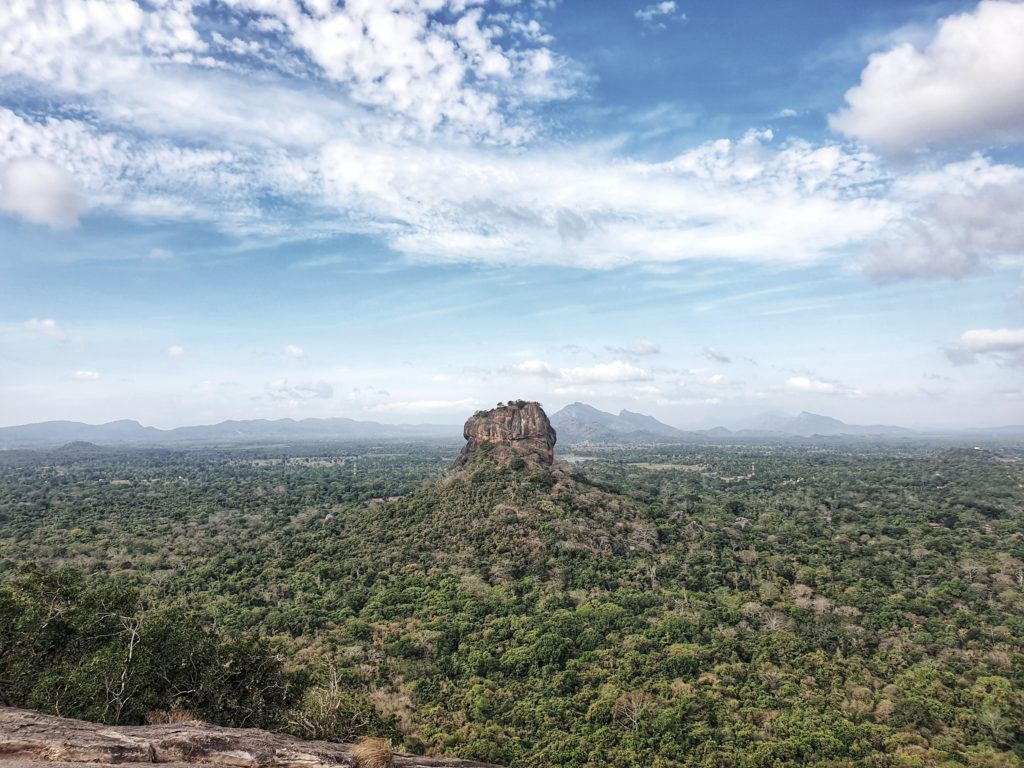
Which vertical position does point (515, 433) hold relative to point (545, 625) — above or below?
above

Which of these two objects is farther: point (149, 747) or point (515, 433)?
point (515, 433)

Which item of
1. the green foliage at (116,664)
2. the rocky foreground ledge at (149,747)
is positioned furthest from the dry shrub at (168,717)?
the rocky foreground ledge at (149,747)

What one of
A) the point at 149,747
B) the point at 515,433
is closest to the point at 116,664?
the point at 149,747

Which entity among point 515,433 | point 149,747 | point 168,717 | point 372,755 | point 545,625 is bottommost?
point 545,625

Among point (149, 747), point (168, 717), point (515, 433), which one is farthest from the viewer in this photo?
point (515, 433)

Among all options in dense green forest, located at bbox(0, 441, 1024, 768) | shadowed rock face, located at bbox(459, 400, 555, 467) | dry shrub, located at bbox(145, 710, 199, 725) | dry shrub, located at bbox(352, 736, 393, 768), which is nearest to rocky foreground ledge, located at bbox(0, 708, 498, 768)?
dry shrub, located at bbox(352, 736, 393, 768)

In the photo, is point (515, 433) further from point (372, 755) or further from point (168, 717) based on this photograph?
point (372, 755)

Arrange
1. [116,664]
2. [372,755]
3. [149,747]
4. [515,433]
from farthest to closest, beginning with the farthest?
[515,433] → [116,664] → [372,755] → [149,747]

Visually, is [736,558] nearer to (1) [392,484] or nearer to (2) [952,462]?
(1) [392,484]
